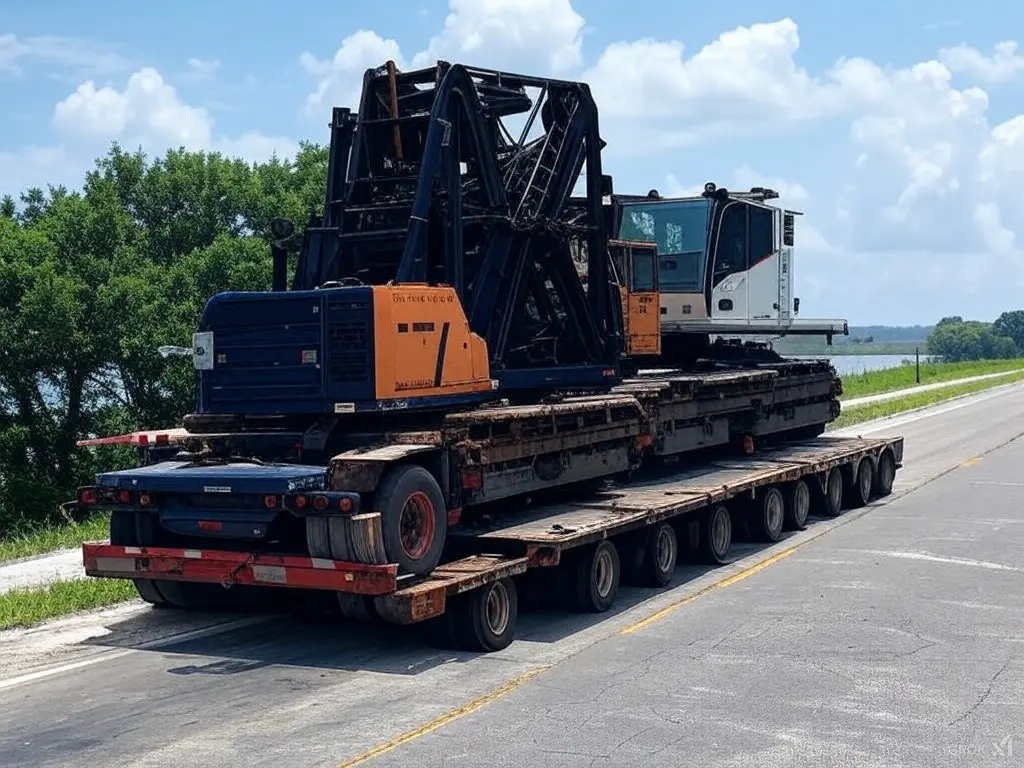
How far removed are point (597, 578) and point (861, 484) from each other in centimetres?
923

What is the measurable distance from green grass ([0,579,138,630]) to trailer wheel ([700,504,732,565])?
6018 mm

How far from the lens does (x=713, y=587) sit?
1296 cm

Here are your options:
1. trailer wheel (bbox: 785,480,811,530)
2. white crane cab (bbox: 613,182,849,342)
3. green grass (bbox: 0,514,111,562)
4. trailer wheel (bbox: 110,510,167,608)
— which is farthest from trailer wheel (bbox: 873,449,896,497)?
trailer wheel (bbox: 110,510,167,608)

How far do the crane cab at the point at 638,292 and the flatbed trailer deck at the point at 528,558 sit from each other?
5.53 ft

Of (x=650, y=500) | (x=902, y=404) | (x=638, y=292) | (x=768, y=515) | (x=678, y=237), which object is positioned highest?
(x=678, y=237)

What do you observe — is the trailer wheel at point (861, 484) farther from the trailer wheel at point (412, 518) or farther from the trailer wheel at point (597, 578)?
the trailer wheel at point (412, 518)

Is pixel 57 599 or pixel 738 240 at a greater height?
pixel 738 240

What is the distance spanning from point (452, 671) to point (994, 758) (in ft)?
12.4

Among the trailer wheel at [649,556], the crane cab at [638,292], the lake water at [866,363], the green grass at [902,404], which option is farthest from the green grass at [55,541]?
the lake water at [866,363]

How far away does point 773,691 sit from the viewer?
8773 mm

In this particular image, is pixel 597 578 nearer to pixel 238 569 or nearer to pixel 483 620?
pixel 483 620

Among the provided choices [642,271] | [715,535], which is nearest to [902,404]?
[642,271]

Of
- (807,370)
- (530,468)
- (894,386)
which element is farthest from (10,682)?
(894,386)

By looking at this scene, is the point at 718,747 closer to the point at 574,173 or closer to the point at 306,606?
the point at 306,606
